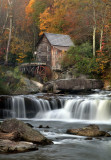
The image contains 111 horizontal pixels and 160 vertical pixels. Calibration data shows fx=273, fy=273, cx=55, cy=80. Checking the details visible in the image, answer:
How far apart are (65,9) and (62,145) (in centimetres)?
3607

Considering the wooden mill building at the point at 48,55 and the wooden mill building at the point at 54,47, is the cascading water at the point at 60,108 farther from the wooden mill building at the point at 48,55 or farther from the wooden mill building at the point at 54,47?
the wooden mill building at the point at 54,47

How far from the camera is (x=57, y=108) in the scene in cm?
1997

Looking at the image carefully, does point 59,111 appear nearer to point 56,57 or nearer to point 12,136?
point 12,136

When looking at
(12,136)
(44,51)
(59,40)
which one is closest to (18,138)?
(12,136)

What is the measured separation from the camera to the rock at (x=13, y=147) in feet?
27.5

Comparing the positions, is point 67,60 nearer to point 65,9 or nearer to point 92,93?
point 92,93

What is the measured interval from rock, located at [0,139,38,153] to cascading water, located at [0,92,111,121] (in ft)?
32.4

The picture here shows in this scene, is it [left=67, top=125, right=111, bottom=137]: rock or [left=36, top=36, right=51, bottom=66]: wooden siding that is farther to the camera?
[left=36, top=36, right=51, bottom=66]: wooden siding

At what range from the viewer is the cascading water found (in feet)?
60.4

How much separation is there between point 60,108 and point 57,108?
22 cm

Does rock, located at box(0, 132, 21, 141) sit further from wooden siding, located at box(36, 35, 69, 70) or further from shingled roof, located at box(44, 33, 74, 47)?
shingled roof, located at box(44, 33, 74, 47)

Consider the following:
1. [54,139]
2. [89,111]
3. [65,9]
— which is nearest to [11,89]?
[89,111]

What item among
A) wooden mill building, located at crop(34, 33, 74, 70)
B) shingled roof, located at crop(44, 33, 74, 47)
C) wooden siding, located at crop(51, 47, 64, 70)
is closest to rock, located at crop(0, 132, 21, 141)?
wooden siding, located at crop(51, 47, 64, 70)

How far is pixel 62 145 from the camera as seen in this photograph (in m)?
9.75
